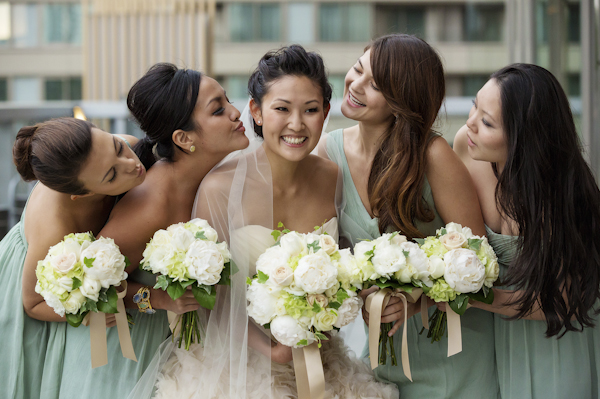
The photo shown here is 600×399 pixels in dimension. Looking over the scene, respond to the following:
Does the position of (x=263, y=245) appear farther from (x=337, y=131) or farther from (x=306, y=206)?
(x=337, y=131)

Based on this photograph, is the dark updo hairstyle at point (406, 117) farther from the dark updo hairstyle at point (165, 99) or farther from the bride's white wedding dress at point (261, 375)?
the dark updo hairstyle at point (165, 99)

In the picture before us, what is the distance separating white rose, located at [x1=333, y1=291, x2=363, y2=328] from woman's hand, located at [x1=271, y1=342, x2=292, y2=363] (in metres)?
0.26

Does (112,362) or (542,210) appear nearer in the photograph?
(542,210)

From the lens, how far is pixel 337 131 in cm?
252

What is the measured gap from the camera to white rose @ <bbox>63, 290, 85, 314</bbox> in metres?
1.72

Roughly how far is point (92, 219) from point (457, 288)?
1.38 m

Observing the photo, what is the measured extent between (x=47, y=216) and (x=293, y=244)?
3.10ft

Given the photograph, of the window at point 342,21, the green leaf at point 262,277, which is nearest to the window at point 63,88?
the window at point 342,21

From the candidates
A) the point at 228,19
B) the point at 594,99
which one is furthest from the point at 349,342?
the point at 228,19

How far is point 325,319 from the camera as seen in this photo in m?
1.68

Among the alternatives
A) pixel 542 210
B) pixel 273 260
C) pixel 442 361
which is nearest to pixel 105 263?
pixel 273 260

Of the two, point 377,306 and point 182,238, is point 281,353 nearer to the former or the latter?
point 377,306

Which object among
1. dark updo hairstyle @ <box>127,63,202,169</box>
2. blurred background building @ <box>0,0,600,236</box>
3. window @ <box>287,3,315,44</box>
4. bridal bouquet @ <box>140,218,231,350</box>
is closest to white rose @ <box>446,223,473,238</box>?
bridal bouquet @ <box>140,218,231,350</box>

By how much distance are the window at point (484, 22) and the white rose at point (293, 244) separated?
7.46 metres
